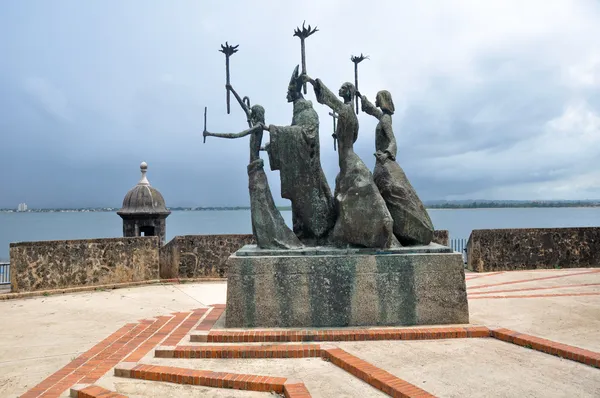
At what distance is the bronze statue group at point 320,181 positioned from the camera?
6660mm

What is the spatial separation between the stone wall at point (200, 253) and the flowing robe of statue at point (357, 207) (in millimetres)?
6299

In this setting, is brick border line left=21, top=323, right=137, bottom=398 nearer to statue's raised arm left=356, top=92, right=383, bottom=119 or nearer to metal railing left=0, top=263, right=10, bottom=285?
statue's raised arm left=356, top=92, right=383, bottom=119

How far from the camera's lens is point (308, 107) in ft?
23.2

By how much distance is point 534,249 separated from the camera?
13.1m

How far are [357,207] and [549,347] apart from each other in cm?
270

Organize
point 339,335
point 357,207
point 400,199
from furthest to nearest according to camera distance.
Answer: point 400,199 → point 357,207 → point 339,335

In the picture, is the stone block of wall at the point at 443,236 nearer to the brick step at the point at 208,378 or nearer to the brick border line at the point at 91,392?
the brick step at the point at 208,378

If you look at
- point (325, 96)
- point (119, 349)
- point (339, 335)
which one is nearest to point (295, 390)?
point (339, 335)

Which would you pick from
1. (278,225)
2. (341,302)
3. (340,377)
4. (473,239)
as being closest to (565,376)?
(340,377)

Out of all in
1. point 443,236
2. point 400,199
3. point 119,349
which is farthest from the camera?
point 443,236

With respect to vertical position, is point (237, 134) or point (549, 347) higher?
point (237, 134)

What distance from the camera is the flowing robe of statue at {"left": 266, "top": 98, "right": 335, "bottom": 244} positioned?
6.83 meters

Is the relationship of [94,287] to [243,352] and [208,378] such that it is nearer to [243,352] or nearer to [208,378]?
[243,352]

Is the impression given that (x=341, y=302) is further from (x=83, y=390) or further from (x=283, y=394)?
(x=83, y=390)
